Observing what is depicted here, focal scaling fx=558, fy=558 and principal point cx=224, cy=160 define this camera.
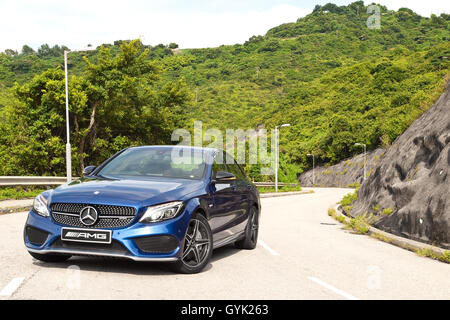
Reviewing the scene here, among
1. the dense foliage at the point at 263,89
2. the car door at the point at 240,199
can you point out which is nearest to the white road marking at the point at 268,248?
the car door at the point at 240,199

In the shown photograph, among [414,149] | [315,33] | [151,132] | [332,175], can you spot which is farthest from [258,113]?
[414,149]

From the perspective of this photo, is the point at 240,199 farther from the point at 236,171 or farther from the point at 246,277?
the point at 246,277

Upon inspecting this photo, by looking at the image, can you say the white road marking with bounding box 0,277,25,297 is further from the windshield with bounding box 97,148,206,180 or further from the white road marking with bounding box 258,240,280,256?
the white road marking with bounding box 258,240,280,256

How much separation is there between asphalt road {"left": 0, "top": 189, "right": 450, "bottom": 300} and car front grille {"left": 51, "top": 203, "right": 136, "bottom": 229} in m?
0.62

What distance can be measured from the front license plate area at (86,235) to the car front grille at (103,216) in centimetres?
8

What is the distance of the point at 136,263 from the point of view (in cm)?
775

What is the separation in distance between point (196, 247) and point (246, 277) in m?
0.75

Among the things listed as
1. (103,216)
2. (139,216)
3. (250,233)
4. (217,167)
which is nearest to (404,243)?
(250,233)

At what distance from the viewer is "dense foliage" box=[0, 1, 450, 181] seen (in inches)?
1423

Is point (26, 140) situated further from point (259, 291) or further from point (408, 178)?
point (259, 291)

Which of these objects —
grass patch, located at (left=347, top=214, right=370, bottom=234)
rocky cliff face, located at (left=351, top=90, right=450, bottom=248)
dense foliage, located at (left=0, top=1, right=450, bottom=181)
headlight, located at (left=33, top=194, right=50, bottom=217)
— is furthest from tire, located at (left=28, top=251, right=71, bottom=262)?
dense foliage, located at (left=0, top=1, right=450, bottom=181)

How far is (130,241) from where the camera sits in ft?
21.6

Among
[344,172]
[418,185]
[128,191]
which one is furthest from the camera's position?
[344,172]

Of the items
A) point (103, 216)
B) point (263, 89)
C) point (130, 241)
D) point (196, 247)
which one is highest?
point (263, 89)
